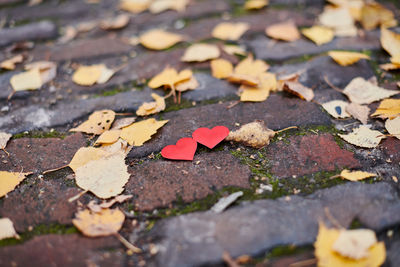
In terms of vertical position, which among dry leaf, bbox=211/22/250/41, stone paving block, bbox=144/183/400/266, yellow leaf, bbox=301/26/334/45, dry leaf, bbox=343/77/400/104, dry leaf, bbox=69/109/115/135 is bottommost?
stone paving block, bbox=144/183/400/266

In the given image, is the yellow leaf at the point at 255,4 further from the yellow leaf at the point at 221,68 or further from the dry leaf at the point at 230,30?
the yellow leaf at the point at 221,68

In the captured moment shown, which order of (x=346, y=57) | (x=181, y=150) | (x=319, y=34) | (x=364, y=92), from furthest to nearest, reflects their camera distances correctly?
(x=319, y=34) → (x=346, y=57) → (x=364, y=92) → (x=181, y=150)

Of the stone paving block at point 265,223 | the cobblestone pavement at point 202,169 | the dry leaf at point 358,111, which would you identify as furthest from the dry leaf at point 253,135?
the dry leaf at point 358,111

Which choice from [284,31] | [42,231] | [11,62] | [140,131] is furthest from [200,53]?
[42,231]

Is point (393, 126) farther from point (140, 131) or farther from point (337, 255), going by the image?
point (140, 131)

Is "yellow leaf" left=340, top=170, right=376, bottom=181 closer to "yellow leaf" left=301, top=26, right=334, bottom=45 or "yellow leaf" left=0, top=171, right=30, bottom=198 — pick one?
"yellow leaf" left=301, top=26, right=334, bottom=45

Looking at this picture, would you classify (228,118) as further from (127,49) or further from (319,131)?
(127,49)

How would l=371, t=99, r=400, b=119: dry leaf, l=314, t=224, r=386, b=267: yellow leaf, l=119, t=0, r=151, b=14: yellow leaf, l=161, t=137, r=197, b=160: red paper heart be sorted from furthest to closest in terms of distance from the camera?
1. l=119, t=0, r=151, b=14: yellow leaf
2. l=371, t=99, r=400, b=119: dry leaf
3. l=161, t=137, r=197, b=160: red paper heart
4. l=314, t=224, r=386, b=267: yellow leaf

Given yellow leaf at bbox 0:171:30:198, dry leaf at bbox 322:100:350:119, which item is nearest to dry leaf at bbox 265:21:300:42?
dry leaf at bbox 322:100:350:119
